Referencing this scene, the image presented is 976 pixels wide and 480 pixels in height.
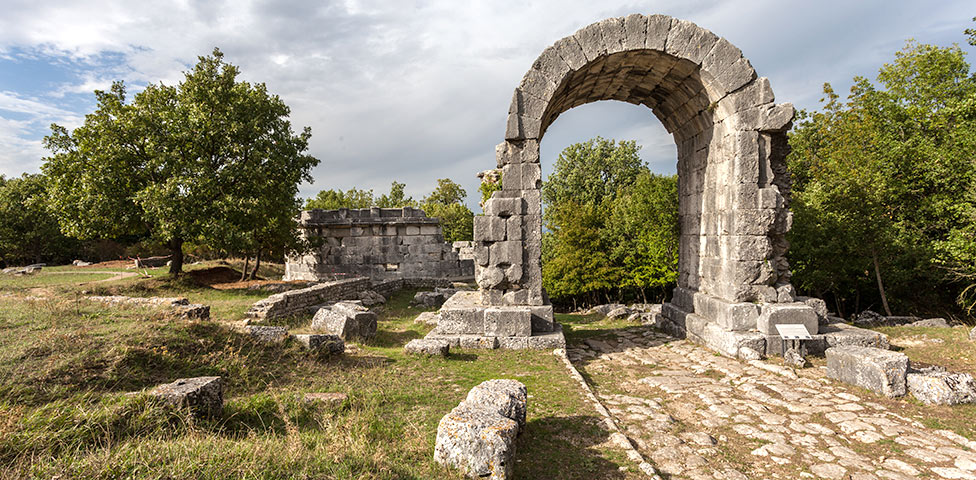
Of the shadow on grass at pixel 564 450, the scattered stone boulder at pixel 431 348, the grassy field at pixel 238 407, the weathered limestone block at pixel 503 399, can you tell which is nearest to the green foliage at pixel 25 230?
the grassy field at pixel 238 407

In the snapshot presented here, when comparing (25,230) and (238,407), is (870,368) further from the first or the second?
(25,230)

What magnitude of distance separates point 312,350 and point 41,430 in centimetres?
367

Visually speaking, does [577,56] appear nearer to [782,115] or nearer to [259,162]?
[782,115]

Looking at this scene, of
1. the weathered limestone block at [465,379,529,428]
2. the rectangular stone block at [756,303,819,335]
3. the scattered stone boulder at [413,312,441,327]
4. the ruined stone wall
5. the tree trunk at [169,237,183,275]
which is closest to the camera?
the weathered limestone block at [465,379,529,428]

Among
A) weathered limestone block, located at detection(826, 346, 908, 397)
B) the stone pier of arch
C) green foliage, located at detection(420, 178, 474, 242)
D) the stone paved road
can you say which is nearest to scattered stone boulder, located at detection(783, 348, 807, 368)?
the stone paved road

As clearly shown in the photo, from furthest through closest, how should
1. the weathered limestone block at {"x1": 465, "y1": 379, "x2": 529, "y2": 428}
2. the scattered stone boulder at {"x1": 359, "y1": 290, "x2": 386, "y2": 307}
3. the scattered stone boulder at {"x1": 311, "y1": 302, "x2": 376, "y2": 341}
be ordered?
1. the scattered stone boulder at {"x1": 359, "y1": 290, "x2": 386, "y2": 307}
2. the scattered stone boulder at {"x1": 311, "y1": 302, "x2": 376, "y2": 341}
3. the weathered limestone block at {"x1": 465, "y1": 379, "x2": 529, "y2": 428}

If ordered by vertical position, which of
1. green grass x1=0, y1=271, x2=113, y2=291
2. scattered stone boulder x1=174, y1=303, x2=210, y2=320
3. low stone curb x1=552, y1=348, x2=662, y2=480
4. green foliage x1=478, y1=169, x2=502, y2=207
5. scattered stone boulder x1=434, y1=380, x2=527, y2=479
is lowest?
low stone curb x1=552, y1=348, x2=662, y2=480

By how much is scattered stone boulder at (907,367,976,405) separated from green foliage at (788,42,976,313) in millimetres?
8078

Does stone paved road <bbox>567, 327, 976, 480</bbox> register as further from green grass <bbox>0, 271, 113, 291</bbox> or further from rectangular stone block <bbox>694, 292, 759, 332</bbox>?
green grass <bbox>0, 271, 113, 291</bbox>

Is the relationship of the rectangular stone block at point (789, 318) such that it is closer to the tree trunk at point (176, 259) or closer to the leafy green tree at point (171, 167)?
the leafy green tree at point (171, 167)

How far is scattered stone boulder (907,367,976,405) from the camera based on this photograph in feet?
16.7

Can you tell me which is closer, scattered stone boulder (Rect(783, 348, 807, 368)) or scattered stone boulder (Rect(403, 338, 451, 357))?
scattered stone boulder (Rect(783, 348, 807, 368))

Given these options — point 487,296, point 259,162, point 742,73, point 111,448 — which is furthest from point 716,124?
point 259,162

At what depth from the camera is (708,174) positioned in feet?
29.3
